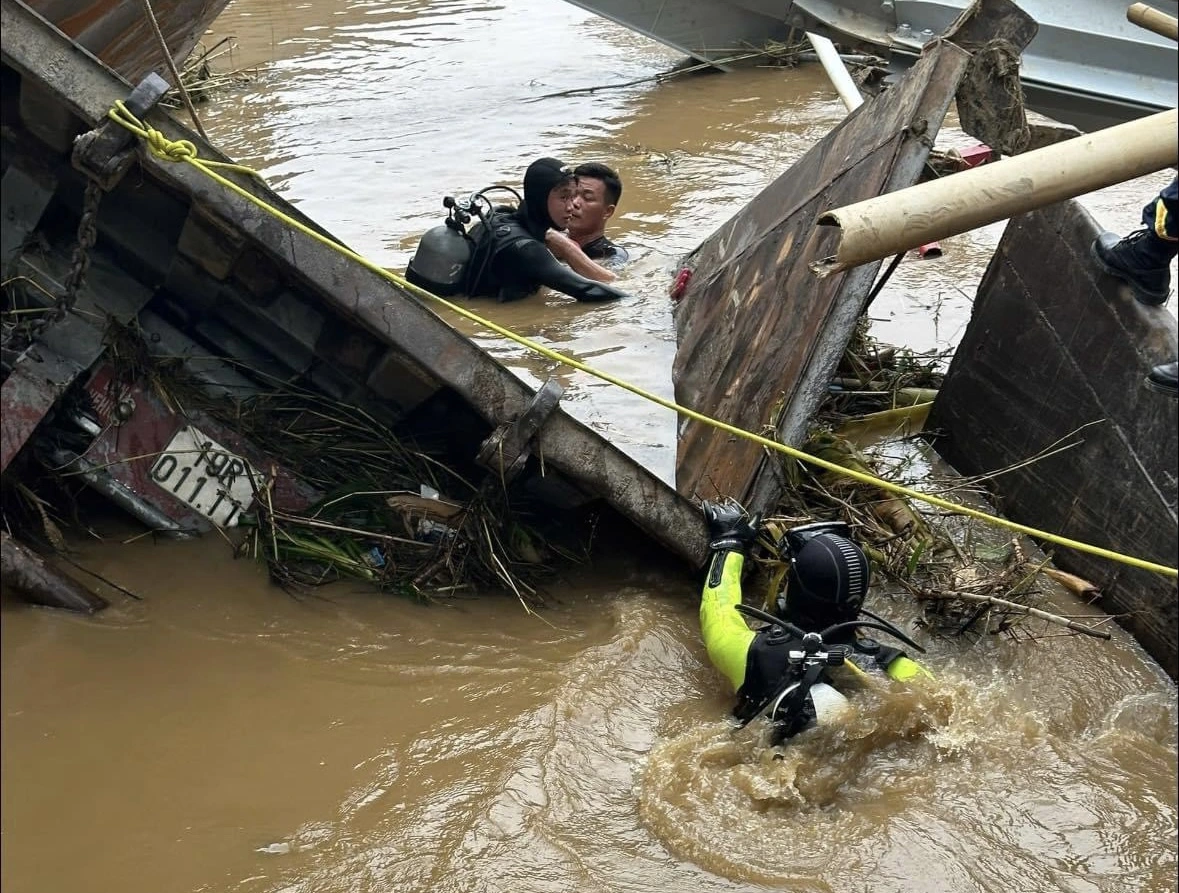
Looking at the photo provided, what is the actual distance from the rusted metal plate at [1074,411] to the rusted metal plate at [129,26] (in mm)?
3629

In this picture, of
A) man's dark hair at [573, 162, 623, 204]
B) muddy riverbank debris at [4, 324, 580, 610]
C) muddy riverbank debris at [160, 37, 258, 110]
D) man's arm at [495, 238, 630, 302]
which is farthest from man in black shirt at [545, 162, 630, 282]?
muddy riverbank debris at [160, 37, 258, 110]

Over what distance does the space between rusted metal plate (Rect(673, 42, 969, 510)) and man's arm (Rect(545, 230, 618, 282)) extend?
4.07 feet

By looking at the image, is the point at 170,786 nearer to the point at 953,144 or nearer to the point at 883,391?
the point at 883,391

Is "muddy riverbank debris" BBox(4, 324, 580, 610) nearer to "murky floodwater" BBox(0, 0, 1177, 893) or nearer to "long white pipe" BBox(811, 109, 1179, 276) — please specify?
"murky floodwater" BBox(0, 0, 1177, 893)

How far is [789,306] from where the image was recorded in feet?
15.4

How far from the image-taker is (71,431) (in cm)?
446

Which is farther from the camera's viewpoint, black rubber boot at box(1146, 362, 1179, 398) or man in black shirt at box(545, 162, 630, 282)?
man in black shirt at box(545, 162, 630, 282)

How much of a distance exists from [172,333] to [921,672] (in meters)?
3.00

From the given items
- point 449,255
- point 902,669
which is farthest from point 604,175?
point 902,669

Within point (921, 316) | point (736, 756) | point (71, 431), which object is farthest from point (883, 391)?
point (71, 431)

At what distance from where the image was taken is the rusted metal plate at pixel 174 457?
14.6ft

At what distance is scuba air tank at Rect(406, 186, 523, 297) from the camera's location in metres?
6.66

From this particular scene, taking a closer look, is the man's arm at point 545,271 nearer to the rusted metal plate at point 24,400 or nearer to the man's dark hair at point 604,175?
the man's dark hair at point 604,175

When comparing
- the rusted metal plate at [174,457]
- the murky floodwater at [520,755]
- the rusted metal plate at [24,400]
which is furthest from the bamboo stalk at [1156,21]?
the rusted metal plate at [24,400]
